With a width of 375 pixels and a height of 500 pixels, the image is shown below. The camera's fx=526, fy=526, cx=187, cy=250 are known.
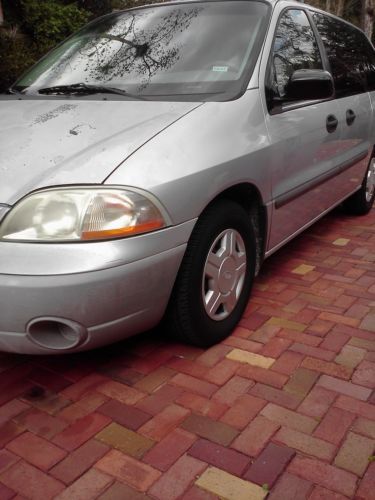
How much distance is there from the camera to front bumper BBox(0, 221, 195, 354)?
1896 millimetres

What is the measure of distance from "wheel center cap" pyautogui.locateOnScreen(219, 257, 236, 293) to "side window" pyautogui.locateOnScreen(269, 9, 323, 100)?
965 mm

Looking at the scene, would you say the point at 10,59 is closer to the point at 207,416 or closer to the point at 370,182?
the point at 370,182

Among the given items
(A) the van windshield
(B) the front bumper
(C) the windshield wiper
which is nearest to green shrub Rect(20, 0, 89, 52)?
(A) the van windshield

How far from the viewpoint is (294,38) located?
10.8 feet

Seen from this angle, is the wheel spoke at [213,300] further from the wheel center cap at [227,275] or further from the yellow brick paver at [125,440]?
the yellow brick paver at [125,440]

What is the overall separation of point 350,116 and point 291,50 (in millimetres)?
960

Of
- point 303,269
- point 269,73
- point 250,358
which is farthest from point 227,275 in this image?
point 303,269

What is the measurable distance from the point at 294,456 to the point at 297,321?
1.09m

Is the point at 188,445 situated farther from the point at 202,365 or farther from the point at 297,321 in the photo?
the point at 297,321

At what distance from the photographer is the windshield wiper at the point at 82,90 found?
108 inches

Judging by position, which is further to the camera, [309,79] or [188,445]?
[309,79]

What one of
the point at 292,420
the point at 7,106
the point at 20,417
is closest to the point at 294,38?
the point at 7,106

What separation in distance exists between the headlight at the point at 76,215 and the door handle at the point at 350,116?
8.01 ft

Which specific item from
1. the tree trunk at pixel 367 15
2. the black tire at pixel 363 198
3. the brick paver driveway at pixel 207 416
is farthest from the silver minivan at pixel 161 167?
the tree trunk at pixel 367 15
